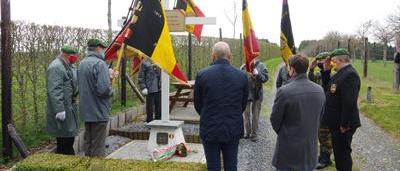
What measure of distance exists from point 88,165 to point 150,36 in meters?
2.30

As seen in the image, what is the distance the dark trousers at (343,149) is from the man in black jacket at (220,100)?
166 cm

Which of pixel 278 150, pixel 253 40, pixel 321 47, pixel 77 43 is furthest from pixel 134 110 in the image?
pixel 321 47

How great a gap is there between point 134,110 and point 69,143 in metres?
4.43

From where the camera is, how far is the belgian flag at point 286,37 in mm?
7777

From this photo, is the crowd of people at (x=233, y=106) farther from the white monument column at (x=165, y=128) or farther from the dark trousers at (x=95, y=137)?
the white monument column at (x=165, y=128)

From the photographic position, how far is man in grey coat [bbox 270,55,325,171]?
441 centimetres

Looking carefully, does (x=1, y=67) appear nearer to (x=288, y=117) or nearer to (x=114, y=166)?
(x=114, y=166)

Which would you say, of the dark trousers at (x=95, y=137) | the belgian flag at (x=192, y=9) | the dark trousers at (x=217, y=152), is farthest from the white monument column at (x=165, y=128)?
the dark trousers at (x=217, y=152)

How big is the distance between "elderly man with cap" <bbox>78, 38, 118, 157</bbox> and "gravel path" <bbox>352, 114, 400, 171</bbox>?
4.10m

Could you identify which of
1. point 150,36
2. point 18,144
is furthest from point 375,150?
point 18,144

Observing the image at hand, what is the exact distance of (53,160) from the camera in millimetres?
4777

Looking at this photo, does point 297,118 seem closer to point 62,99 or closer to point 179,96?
point 62,99

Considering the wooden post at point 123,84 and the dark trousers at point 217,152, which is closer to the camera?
the dark trousers at point 217,152

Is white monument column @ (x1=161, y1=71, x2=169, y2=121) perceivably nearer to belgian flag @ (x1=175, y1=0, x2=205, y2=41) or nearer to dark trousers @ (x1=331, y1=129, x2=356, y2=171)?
belgian flag @ (x1=175, y1=0, x2=205, y2=41)
